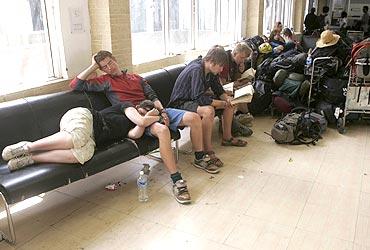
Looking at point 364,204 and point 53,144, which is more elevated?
point 53,144

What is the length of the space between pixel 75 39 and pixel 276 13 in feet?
24.9

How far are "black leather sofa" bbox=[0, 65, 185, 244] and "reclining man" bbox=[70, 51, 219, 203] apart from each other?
0.29 ft

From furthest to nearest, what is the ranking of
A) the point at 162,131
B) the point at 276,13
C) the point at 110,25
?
the point at 276,13 → the point at 110,25 → the point at 162,131

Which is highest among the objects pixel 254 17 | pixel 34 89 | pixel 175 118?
pixel 254 17

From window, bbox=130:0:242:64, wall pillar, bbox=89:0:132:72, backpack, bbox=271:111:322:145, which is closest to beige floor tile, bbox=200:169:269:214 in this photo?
backpack, bbox=271:111:322:145

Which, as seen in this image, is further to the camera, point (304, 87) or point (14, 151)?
point (304, 87)

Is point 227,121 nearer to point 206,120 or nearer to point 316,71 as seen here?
point 206,120

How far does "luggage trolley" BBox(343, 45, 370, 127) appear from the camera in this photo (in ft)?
13.2

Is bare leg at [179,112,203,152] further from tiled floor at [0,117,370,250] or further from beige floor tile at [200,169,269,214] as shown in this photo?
beige floor tile at [200,169,269,214]

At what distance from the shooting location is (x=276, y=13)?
9617 millimetres

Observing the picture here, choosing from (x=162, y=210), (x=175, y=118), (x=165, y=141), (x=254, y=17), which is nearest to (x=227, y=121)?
(x=175, y=118)

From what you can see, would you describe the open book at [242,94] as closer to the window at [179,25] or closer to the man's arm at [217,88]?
the man's arm at [217,88]

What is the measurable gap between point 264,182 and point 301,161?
64cm

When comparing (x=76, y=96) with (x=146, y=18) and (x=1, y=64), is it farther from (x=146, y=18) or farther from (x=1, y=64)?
(x=146, y=18)
